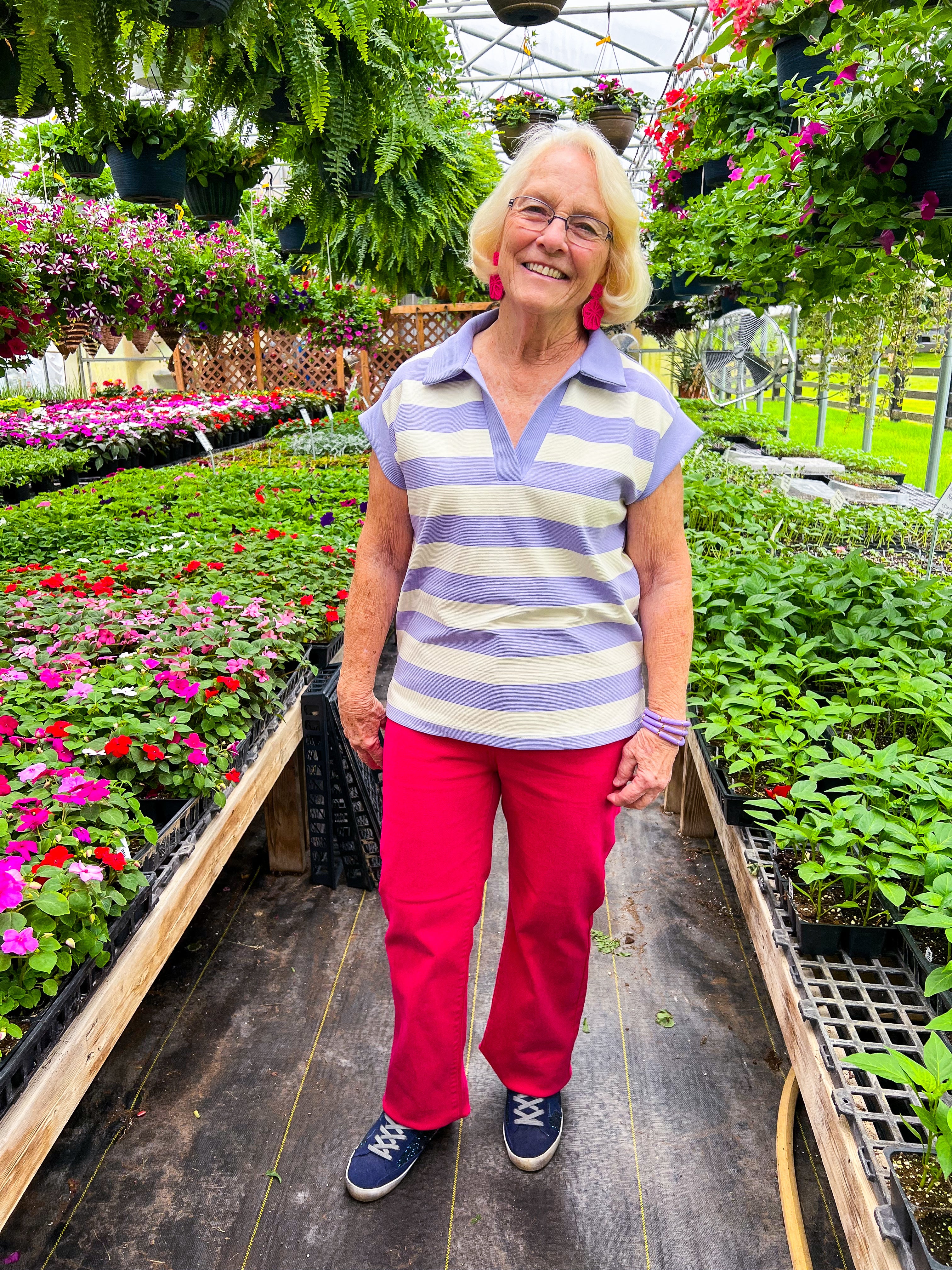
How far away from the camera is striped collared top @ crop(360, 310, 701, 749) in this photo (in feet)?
4.14

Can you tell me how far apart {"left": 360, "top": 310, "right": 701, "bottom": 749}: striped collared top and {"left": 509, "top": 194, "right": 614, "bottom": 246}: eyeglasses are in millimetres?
146

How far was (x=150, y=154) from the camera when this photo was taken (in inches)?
125

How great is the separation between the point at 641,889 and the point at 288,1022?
1.02 meters

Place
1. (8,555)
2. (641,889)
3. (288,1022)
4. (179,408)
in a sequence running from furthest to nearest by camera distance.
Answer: (179,408), (8,555), (641,889), (288,1022)

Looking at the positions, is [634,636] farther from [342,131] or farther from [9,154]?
[9,154]

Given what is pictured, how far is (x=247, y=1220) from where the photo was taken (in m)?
1.48

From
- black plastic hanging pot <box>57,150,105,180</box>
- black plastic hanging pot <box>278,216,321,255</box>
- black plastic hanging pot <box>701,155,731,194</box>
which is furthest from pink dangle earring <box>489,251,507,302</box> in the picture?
black plastic hanging pot <box>278,216,321,255</box>

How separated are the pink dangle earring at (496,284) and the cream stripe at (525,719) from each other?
1.97ft

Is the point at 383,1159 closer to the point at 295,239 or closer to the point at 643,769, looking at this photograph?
the point at 643,769

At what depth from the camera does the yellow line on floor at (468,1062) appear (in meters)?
1.46

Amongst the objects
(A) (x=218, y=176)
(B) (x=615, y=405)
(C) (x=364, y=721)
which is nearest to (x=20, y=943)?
(C) (x=364, y=721)

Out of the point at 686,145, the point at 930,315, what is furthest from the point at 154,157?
the point at 930,315

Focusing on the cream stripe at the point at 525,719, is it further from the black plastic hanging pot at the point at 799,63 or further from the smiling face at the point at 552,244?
the black plastic hanging pot at the point at 799,63

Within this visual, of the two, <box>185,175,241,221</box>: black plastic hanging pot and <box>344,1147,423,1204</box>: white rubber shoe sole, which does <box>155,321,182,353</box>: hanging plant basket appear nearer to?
<box>185,175,241,221</box>: black plastic hanging pot
